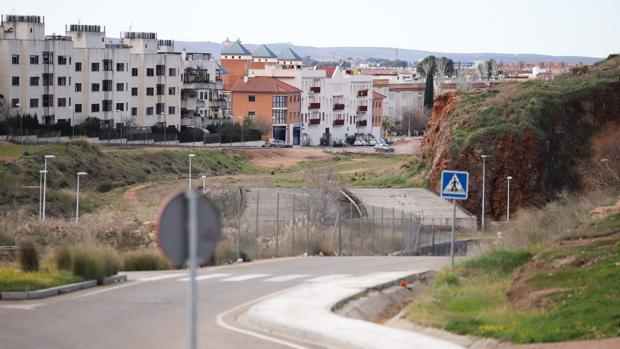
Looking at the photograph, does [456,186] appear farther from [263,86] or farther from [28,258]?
[263,86]

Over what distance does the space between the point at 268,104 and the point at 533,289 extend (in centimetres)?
12295

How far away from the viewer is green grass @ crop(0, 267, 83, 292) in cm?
2345

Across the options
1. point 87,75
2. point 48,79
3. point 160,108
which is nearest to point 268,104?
point 160,108

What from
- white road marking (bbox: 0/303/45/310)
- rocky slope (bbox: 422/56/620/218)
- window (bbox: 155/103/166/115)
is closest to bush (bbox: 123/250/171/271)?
white road marking (bbox: 0/303/45/310)

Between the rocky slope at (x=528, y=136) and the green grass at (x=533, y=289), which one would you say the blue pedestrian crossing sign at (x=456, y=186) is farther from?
the rocky slope at (x=528, y=136)

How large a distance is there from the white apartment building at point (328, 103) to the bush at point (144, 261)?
11885 centimetres

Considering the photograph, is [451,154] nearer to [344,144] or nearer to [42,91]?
[42,91]

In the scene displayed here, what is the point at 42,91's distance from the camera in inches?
4338

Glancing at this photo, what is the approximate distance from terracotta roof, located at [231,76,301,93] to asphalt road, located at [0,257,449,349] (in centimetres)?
11546

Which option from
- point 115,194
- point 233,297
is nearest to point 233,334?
point 233,297

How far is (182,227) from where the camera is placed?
1091cm

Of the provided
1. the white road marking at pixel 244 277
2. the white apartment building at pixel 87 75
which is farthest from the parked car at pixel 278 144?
the white road marking at pixel 244 277

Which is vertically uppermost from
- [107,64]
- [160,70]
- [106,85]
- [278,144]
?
[107,64]

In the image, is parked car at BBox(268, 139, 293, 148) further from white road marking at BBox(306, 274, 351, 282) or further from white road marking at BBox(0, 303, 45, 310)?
white road marking at BBox(0, 303, 45, 310)
